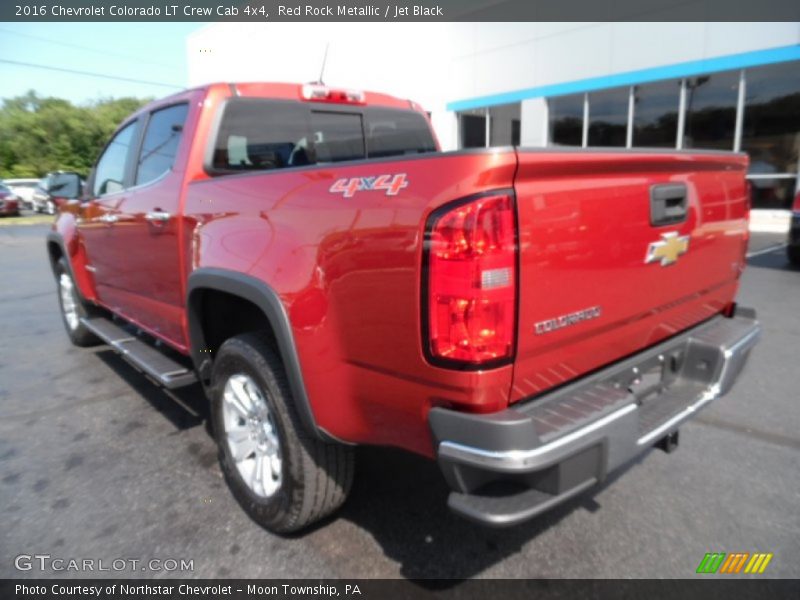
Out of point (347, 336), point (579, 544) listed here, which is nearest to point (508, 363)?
point (347, 336)

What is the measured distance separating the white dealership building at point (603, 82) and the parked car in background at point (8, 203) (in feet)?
49.7

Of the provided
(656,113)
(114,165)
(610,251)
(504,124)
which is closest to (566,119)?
(504,124)

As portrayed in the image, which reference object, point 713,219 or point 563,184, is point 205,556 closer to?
point 563,184

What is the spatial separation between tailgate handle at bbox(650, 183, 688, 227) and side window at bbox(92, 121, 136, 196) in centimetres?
343

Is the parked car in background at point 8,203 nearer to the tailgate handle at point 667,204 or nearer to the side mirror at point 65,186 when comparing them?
the side mirror at point 65,186

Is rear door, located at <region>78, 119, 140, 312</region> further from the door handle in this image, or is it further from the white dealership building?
the white dealership building

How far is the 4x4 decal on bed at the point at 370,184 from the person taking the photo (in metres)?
1.78

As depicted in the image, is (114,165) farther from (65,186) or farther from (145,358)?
(145,358)

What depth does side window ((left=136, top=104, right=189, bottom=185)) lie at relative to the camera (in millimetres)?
3259

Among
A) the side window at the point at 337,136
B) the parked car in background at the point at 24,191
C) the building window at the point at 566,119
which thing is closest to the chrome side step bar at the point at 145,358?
the side window at the point at 337,136

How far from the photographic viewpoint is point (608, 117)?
15.6m

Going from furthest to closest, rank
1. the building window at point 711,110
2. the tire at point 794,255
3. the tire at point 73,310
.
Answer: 1. the building window at point 711,110
2. the tire at point 794,255
3. the tire at point 73,310

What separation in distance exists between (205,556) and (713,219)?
2.70 m

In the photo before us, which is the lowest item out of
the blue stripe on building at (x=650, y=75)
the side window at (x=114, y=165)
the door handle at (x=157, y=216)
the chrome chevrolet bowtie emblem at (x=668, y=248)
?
the chrome chevrolet bowtie emblem at (x=668, y=248)
